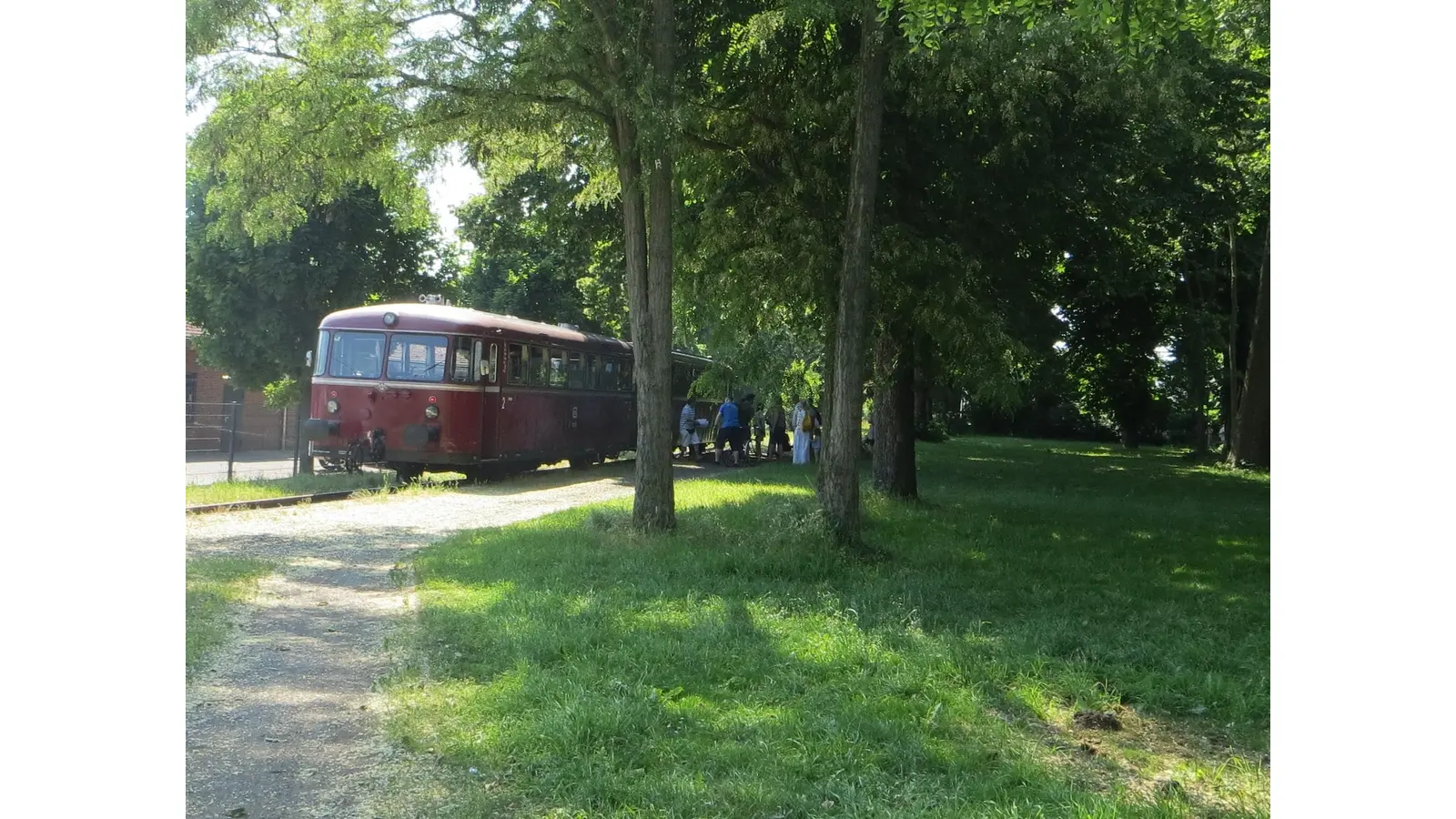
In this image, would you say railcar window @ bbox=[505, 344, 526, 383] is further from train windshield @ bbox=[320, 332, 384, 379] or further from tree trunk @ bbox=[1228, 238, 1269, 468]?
tree trunk @ bbox=[1228, 238, 1269, 468]

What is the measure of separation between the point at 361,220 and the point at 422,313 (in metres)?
2.03

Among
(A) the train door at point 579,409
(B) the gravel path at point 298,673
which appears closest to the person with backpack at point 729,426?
(A) the train door at point 579,409

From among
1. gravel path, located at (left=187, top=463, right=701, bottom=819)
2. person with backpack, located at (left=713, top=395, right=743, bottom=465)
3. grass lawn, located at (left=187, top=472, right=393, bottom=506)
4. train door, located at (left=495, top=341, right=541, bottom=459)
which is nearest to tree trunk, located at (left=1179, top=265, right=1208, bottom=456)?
person with backpack, located at (left=713, top=395, right=743, bottom=465)

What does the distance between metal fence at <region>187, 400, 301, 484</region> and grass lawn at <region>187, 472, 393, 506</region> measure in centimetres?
42

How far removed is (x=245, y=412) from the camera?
19562mm

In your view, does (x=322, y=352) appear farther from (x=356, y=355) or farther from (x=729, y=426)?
(x=729, y=426)

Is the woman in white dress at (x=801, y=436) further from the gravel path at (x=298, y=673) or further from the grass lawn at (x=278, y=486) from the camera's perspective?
the gravel path at (x=298, y=673)

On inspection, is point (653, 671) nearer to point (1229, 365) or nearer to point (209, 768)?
point (209, 768)

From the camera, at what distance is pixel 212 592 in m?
8.60

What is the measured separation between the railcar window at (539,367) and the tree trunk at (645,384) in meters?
10.3

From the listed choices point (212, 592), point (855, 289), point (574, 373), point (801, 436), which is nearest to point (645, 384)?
point (855, 289)

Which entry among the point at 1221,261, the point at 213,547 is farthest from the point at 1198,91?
the point at 1221,261

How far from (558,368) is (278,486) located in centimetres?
772

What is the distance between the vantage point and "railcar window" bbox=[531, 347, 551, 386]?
22.2 metres
